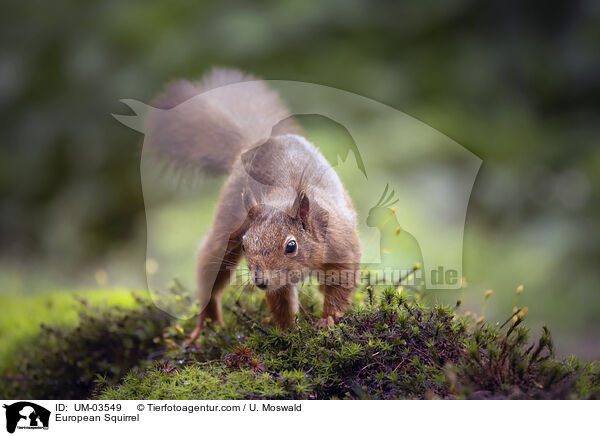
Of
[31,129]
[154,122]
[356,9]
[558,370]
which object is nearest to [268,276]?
[558,370]

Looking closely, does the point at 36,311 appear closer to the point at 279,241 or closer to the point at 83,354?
the point at 83,354

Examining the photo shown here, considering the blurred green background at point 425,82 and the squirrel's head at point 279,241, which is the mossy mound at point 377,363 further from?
the blurred green background at point 425,82

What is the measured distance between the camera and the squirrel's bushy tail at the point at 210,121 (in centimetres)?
250

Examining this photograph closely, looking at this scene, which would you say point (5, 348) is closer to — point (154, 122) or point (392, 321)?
point (154, 122)

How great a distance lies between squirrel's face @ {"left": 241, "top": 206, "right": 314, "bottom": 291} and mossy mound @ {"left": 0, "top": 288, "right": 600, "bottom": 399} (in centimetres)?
16

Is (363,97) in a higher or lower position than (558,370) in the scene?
higher

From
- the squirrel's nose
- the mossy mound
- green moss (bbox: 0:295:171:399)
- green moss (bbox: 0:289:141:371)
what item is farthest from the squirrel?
green moss (bbox: 0:289:141:371)

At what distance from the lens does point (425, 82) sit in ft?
12.3

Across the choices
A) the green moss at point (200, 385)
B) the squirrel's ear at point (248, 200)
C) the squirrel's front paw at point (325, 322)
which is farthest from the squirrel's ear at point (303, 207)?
the green moss at point (200, 385)

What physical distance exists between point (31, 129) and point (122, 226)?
91cm

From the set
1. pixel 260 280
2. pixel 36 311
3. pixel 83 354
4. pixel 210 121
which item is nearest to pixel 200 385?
pixel 260 280

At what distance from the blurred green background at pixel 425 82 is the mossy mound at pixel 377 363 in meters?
1.61

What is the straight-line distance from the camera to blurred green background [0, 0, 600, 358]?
11.8ft

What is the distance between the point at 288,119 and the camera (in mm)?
2549
